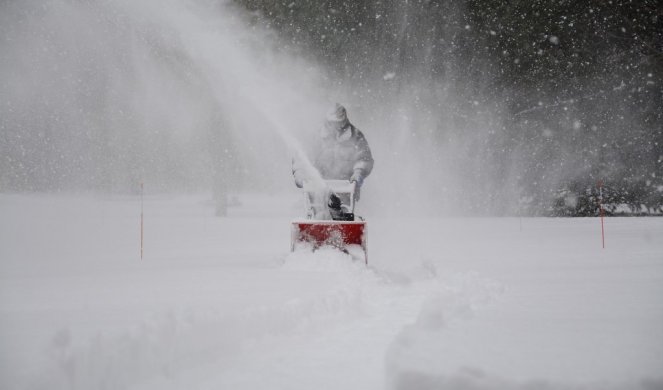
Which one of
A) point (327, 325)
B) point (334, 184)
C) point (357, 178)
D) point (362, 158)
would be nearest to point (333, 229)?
point (334, 184)

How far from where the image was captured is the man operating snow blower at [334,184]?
20.9 feet

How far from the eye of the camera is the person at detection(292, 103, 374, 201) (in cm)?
728

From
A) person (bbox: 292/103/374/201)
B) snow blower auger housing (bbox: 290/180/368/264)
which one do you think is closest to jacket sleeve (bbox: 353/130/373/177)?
person (bbox: 292/103/374/201)

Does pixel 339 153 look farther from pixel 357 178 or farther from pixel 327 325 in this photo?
pixel 327 325

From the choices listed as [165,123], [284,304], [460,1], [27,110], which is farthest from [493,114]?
[27,110]

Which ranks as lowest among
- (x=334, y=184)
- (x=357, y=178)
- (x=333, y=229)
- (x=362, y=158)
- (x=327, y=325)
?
(x=327, y=325)

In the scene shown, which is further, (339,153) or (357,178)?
(339,153)

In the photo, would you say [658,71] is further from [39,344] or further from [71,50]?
[71,50]

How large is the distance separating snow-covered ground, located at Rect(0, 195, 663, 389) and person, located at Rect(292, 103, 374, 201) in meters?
1.75

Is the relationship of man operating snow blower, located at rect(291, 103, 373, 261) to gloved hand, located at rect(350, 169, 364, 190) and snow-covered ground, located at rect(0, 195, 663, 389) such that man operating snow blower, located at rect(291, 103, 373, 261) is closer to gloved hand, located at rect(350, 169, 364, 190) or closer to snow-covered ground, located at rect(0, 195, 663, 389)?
gloved hand, located at rect(350, 169, 364, 190)

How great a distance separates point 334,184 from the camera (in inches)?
274

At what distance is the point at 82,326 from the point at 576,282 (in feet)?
18.2

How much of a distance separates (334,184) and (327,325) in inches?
132

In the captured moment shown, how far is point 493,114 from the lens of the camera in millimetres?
22422
